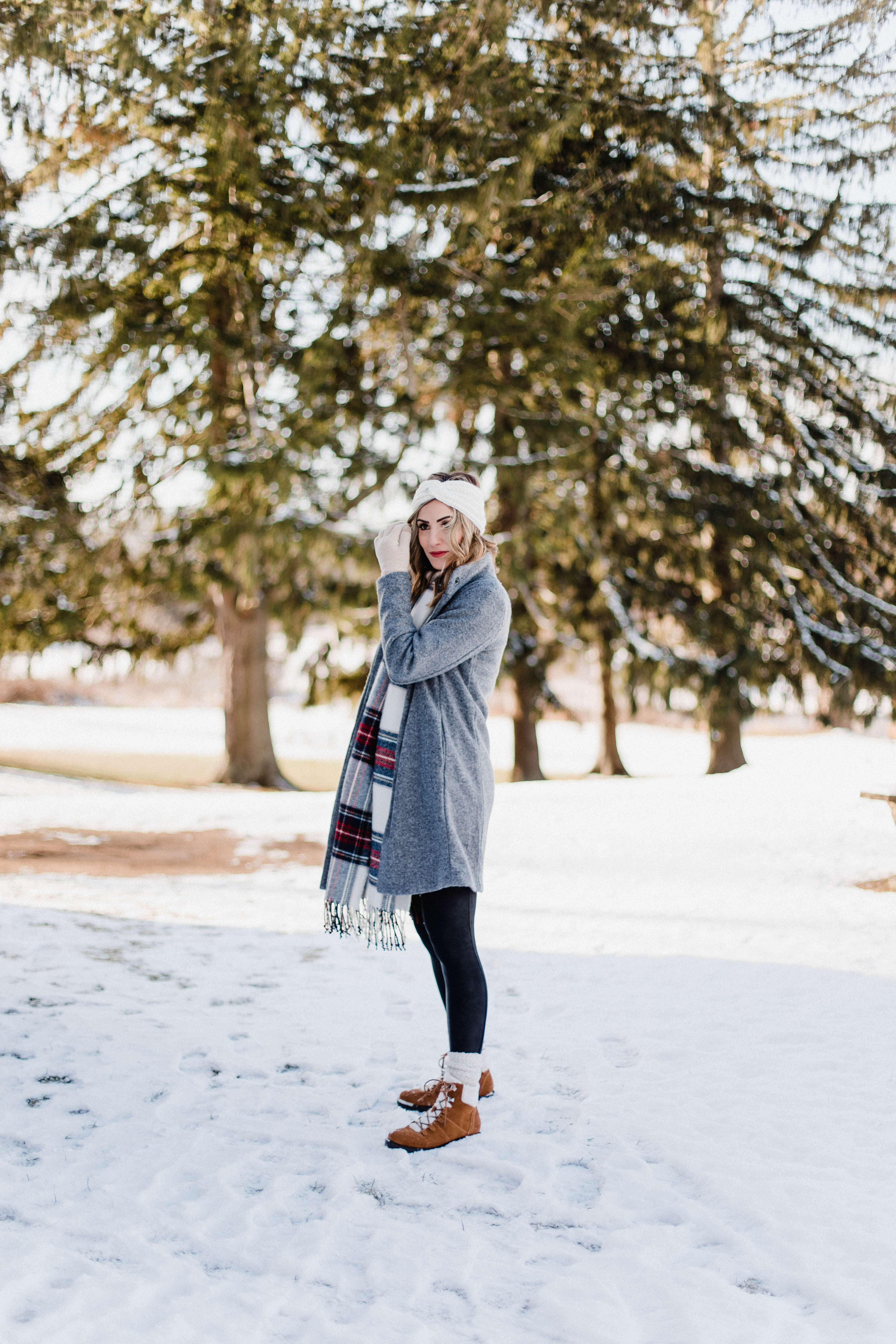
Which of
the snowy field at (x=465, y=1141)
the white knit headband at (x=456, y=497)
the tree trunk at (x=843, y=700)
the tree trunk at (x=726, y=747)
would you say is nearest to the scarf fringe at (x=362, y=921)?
the snowy field at (x=465, y=1141)

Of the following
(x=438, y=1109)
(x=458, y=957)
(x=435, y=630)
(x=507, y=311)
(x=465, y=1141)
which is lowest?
(x=465, y=1141)

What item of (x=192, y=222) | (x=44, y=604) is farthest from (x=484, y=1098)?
(x=44, y=604)

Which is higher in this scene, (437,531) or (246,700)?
(437,531)

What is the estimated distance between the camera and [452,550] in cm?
300

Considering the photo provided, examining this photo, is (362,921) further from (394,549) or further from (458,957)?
(394,549)

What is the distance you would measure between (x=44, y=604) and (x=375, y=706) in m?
12.2

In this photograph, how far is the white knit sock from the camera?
2920 mm

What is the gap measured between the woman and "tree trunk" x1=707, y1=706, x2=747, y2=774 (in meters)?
12.8

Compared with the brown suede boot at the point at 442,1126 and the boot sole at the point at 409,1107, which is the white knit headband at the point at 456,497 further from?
the boot sole at the point at 409,1107

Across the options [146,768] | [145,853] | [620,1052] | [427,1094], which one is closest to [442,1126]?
[427,1094]

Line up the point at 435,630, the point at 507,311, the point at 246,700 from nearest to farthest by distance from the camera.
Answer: the point at 435,630 < the point at 507,311 < the point at 246,700

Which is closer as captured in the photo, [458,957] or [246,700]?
[458,957]

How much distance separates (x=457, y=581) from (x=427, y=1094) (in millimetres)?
1597

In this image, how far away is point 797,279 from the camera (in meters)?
13.1
